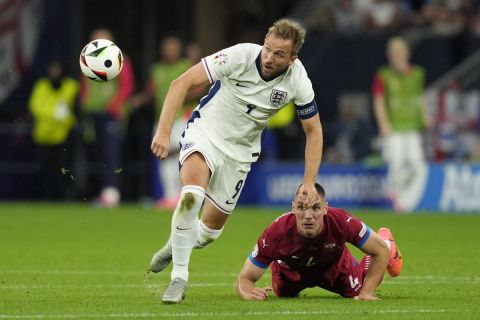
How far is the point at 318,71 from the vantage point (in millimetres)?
21812

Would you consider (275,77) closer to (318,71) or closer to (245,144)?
(245,144)

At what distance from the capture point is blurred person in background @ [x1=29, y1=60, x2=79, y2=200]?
2059cm

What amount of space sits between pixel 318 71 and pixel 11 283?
12355 mm

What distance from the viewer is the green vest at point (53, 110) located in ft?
67.7

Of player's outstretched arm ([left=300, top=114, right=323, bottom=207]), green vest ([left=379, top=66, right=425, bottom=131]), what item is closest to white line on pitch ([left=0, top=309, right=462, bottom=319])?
player's outstretched arm ([left=300, top=114, right=323, bottom=207])

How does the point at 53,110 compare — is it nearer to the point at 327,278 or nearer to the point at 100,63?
the point at 100,63

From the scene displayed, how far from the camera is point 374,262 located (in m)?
8.85

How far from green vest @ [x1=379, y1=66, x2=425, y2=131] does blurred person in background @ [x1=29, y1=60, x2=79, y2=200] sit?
530 cm

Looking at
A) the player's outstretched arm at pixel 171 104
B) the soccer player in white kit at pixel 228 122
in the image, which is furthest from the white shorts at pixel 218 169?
the player's outstretched arm at pixel 171 104

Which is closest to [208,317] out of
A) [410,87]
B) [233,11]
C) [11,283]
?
[11,283]

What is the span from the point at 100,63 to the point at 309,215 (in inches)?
102

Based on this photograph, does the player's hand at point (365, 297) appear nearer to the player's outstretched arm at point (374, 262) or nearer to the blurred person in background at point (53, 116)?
the player's outstretched arm at point (374, 262)

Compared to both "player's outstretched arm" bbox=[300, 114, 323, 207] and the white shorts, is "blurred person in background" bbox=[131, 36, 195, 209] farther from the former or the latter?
"player's outstretched arm" bbox=[300, 114, 323, 207]

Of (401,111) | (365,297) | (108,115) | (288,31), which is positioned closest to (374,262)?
(365,297)
